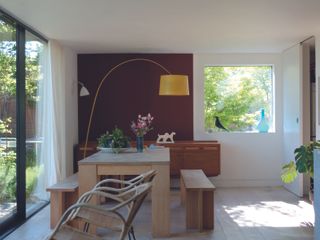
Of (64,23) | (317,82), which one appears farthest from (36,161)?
(317,82)

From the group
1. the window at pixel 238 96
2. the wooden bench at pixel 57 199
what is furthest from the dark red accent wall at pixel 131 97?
the wooden bench at pixel 57 199

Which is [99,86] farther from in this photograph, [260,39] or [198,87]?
[260,39]

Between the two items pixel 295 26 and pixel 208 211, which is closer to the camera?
pixel 208 211

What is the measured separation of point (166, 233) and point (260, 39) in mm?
3108

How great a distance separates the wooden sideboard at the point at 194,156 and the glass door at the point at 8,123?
6.22ft

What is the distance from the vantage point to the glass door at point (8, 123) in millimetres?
3939

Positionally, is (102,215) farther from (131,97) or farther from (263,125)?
(263,125)

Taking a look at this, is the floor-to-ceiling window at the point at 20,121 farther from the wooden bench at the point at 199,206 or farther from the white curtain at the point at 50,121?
the wooden bench at the point at 199,206

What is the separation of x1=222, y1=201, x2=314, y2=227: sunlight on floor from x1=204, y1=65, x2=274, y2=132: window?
5.84 ft

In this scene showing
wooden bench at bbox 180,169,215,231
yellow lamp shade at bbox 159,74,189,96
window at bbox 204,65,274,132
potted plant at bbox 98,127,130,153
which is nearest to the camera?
wooden bench at bbox 180,169,215,231

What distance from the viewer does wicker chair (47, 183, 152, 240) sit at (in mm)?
2352

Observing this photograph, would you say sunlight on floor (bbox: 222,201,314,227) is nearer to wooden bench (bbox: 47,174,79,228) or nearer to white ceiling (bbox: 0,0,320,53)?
wooden bench (bbox: 47,174,79,228)

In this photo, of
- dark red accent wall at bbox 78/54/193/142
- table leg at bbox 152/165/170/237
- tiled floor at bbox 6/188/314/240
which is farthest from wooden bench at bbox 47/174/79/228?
dark red accent wall at bbox 78/54/193/142

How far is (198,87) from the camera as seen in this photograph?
662cm
